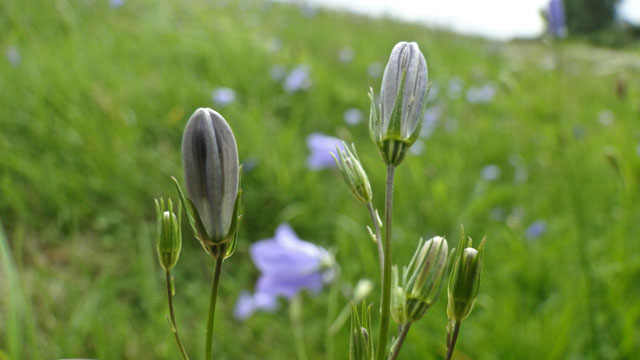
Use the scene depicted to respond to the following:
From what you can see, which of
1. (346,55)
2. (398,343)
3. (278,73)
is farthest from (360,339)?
(346,55)

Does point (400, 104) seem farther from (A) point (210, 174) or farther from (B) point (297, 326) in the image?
(B) point (297, 326)

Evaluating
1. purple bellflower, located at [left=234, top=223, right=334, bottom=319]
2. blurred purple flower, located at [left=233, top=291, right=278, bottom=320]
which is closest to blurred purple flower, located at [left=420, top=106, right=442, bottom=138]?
blurred purple flower, located at [left=233, top=291, right=278, bottom=320]

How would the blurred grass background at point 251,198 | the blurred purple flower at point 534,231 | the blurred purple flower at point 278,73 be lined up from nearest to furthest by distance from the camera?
the blurred grass background at point 251,198
the blurred purple flower at point 534,231
the blurred purple flower at point 278,73

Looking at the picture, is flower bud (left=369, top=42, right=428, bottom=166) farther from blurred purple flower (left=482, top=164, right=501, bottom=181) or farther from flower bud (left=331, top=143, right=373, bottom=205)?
blurred purple flower (left=482, top=164, right=501, bottom=181)

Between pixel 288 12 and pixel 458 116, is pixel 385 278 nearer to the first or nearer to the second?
pixel 458 116

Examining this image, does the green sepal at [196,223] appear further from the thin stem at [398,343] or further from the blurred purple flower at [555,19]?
the blurred purple flower at [555,19]

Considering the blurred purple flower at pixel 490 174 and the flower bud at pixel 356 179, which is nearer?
the flower bud at pixel 356 179

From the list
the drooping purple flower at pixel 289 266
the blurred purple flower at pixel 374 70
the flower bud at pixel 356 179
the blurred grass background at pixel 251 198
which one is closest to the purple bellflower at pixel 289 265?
the drooping purple flower at pixel 289 266
